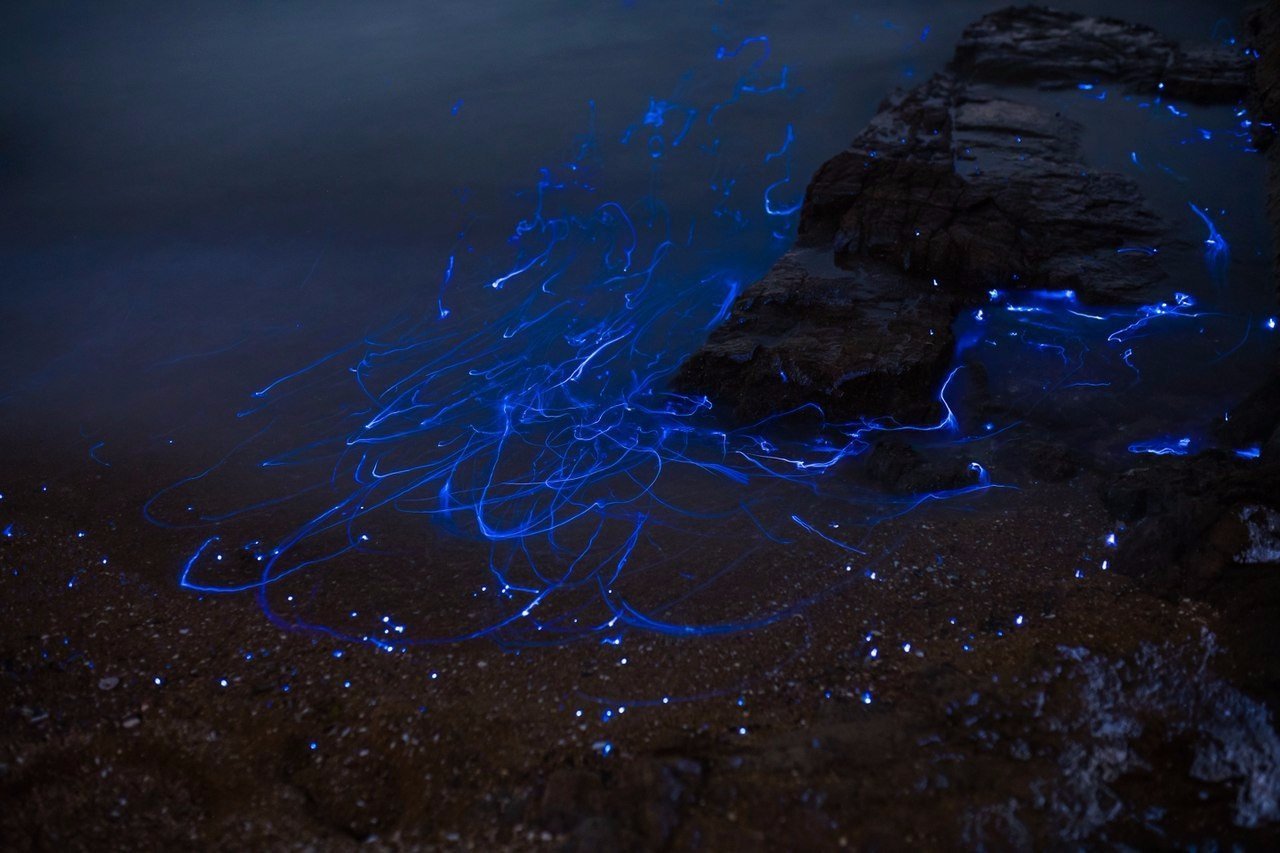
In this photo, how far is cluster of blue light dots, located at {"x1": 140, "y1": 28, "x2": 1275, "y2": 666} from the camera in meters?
4.26

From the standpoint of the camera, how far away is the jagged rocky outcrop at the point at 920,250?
5434mm

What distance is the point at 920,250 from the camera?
618 centimetres

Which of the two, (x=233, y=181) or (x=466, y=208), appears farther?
(x=233, y=181)

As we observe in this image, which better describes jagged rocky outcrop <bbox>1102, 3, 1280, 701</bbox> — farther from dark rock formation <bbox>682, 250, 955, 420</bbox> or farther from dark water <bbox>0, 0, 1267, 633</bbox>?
dark rock formation <bbox>682, 250, 955, 420</bbox>

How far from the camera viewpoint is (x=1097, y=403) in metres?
5.12

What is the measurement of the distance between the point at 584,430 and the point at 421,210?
3992 mm

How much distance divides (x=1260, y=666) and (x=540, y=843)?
288cm

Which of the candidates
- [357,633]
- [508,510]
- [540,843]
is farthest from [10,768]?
[508,510]

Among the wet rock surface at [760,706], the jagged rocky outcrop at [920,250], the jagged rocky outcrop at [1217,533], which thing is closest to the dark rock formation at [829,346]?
the jagged rocky outcrop at [920,250]

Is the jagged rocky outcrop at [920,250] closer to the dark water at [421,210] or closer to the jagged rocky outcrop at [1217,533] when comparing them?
the dark water at [421,210]

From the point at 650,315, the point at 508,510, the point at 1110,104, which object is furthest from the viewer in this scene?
the point at 1110,104

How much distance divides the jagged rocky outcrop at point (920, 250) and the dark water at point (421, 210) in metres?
0.42

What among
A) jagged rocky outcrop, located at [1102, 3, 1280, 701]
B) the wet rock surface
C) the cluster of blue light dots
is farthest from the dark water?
jagged rocky outcrop, located at [1102, 3, 1280, 701]

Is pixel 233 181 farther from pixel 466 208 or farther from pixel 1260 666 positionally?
pixel 1260 666
